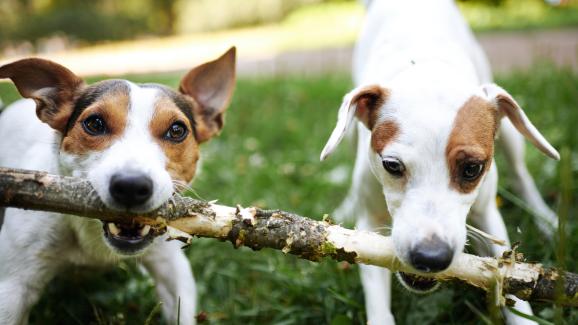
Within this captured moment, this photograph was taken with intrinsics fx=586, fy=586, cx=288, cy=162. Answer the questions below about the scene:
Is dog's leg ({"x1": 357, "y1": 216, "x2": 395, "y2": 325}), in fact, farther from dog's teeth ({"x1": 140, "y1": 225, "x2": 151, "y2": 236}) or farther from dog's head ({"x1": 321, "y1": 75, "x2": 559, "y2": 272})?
dog's teeth ({"x1": 140, "y1": 225, "x2": 151, "y2": 236})

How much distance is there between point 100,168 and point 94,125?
38 cm

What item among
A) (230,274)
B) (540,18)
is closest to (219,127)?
(230,274)

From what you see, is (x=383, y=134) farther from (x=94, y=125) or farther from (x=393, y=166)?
(x=94, y=125)

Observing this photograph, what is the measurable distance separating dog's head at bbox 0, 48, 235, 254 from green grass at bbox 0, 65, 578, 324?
72cm

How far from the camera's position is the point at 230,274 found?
11.6 feet

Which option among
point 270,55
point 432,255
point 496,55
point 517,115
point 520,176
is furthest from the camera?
point 270,55

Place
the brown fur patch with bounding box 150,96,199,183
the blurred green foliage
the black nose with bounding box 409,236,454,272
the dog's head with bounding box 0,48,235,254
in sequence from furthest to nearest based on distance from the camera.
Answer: the blurred green foliage
the brown fur patch with bounding box 150,96,199,183
the dog's head with bounding box 0,48,235,254
the black nose with bounding box 409,236,454,272

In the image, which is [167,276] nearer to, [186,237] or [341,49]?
[186,237]

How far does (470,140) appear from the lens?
2.39m

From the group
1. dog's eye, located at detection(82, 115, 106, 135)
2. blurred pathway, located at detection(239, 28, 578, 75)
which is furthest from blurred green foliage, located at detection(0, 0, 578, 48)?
dog's eye, located at detection(82, 115, 106, 135)

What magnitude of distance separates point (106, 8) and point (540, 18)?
A: 1925 centimetres

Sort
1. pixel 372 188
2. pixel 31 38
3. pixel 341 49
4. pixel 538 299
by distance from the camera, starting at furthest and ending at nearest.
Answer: pixel 31 38
pixel 341 49
pixel 372 188
pixel 538 299

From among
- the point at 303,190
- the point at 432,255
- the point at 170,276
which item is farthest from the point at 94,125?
the point at 303,190

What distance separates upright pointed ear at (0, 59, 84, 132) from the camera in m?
2.80
